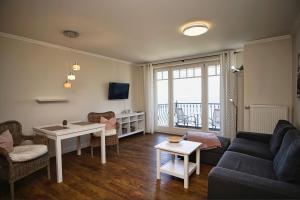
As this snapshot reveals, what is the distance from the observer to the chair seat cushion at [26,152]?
2.18 metres

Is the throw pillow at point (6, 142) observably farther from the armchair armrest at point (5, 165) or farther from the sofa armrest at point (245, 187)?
the sofa armrest at point (245, 187)

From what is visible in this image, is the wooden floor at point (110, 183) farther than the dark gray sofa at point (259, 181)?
Yes

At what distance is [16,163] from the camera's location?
2.16 m

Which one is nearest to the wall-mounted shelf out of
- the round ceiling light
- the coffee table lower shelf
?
the coffee table lower shelf

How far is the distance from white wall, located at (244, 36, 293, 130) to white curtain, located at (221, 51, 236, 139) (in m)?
0.48

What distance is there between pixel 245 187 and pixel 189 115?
4.02 meters

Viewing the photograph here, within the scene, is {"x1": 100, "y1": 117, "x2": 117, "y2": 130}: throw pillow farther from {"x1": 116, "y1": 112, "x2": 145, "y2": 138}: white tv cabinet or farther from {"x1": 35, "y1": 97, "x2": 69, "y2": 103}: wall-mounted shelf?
{"x1": 35, "y1": 97, "x2": 69, "y2": 103}: wall-mounted shelf

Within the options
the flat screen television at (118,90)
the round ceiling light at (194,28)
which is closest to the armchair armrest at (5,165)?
the flat screen television at (118,90)

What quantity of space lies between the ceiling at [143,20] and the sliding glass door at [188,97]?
1.32 m

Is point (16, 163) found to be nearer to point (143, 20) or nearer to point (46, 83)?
point (46, 83)

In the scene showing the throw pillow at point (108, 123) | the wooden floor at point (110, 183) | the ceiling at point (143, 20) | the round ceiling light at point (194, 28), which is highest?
the ceiling at point (143, 20)

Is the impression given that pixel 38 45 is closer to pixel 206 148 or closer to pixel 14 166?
pixel 14 166

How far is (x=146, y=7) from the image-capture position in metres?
2.08

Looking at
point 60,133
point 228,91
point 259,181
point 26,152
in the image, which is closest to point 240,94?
point 228,91
